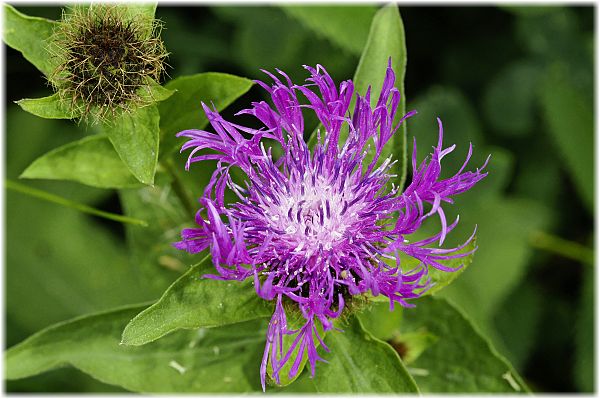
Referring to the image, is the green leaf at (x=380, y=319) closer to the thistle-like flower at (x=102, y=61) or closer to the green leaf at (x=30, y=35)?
the thistle-like flower at (x=102, y=61)

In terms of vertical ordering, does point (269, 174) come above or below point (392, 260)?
above

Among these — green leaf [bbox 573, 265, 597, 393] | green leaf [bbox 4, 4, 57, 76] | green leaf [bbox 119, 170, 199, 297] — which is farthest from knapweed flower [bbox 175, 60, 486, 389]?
green leaf [bbox 573, 265, 597, 393]

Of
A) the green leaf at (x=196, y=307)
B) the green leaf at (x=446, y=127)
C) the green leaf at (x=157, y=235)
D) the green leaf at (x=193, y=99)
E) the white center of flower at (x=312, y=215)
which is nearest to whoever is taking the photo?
the green leaf at (x=196, y=307)

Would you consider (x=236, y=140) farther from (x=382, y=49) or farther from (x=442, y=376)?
(x=442, y=376)

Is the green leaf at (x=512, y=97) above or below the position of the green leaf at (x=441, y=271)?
above

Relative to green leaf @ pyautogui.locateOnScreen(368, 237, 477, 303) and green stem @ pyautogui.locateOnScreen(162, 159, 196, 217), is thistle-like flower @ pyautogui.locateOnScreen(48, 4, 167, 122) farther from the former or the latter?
green leaf @ pyautogui.locateOnScreen(368, 237, 477, 303)

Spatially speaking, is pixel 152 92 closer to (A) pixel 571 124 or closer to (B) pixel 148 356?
(B) pixel 148 356

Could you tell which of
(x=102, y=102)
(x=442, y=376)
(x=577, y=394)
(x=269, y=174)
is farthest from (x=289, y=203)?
(x=577, y=394)

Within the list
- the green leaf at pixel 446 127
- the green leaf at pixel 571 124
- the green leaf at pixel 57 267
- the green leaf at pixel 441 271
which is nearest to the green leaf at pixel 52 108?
the green leaf at pixel 441 271
